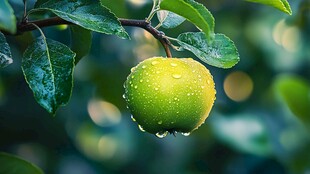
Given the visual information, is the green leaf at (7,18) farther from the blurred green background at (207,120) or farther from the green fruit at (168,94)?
the blurred green background at (207,120)

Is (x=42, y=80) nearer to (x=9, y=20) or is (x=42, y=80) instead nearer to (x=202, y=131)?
(x=9, y=20)

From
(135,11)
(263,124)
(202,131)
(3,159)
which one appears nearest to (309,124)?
(263,124)

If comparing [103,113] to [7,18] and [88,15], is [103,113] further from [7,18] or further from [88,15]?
[7,18]

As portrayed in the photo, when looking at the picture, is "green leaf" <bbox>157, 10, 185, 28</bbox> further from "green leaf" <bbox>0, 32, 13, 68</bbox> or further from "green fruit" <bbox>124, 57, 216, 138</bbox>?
"green leaf" <bbox>0, 32, 13, 68</bbox>

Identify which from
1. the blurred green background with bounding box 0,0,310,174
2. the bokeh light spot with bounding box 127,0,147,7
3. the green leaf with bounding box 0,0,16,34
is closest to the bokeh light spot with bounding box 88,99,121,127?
the blurred green background with bounding box 0,0,310,174

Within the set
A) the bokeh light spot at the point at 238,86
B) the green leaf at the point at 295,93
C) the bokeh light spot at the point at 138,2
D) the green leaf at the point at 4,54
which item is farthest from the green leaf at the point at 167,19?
the bokeh light spot at the point at 238,86

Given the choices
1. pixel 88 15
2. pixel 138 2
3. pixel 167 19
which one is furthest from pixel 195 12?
pixel 138 2
